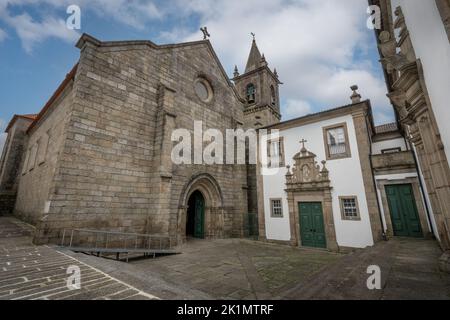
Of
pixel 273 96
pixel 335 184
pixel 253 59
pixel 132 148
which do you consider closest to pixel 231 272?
pixel 132 148

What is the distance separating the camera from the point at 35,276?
327 cm

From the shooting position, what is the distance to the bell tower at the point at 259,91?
22562 millimetres

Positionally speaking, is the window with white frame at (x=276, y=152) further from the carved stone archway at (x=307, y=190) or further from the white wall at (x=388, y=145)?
the white wall at (x=388, y=145)

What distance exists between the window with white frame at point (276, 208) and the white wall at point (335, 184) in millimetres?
194

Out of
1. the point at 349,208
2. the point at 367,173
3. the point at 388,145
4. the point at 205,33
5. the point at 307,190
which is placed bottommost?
the point at 349,208

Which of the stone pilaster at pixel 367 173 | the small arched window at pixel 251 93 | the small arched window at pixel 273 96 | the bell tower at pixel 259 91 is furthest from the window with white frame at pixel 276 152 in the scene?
the small arched window at pixel 273 96

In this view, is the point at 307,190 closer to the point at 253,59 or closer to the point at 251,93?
the point at 251,93

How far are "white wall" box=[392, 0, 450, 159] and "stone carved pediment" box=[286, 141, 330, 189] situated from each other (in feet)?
25.5

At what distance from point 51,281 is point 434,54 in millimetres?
6849

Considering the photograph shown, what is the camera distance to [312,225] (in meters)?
11.2

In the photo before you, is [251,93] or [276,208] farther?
[251,93]

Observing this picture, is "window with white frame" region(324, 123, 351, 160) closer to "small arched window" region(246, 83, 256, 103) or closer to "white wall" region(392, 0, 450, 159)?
"white wall" region(392, 0, 450, 159)
